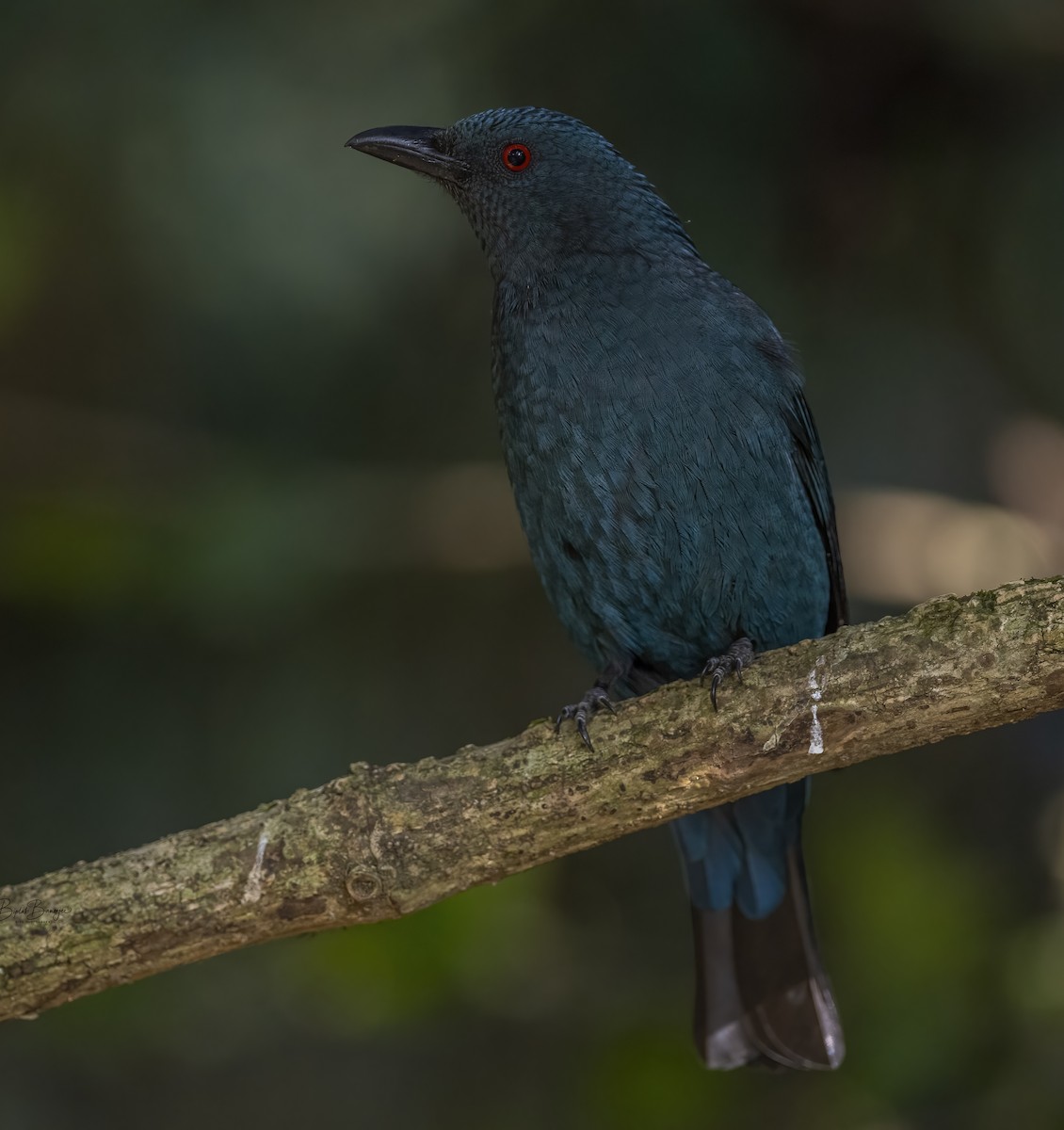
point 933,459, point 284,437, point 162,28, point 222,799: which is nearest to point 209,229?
point 162,28

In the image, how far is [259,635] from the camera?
5.12 m

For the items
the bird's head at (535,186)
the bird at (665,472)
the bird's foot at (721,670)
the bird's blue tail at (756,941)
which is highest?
the bird's head at (535,186)

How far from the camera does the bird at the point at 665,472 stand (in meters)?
3.72

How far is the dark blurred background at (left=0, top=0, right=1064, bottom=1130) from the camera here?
4191 mm

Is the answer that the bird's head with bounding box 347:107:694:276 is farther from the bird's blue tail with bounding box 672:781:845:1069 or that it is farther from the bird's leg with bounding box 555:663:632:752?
the bird's blue tail with bounding box 672:781:845:1069

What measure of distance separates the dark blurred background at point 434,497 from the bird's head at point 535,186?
12cm

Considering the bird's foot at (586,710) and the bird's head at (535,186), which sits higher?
the bird's head at (535,186)

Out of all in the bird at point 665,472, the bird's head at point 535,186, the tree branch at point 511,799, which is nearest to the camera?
the tree branch at point 511,799

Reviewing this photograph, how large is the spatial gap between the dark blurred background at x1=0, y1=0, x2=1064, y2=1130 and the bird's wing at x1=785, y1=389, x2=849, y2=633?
0.89m

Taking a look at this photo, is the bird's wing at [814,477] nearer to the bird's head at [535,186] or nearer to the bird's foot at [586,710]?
the bird's head at [535,186]

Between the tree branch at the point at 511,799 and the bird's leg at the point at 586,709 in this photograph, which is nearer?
the tree branch at the point at 511,799

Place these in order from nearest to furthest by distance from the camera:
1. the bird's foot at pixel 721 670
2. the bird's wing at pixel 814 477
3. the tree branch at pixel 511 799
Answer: the tree branch at pixel 511 799 → the bird's foot at pixel 721 670 → the bird's wing at pixel 814 477

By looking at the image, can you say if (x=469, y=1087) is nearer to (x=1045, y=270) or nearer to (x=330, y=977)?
(x=330, y=977)

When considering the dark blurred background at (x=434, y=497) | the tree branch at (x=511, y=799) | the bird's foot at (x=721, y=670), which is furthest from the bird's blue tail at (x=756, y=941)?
the tree branch at (x=511, y=799)
